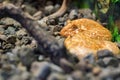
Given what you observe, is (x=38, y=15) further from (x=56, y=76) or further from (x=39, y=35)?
(x=56, y=76)

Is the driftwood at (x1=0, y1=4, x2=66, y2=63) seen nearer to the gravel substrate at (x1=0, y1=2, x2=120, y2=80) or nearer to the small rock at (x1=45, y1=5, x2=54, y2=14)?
the gravel substrate at (x1=0, y1=2, x2=120, y2=80)

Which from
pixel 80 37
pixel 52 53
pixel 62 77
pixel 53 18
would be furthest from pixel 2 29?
pixel 62 77

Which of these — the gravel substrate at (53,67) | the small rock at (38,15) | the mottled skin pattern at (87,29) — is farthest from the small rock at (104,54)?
the small rock at (38,15)

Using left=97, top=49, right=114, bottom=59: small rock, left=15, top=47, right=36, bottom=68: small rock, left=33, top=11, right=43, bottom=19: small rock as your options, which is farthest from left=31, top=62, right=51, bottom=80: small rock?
left=33, top=11, right=43, bottom=19: small rock

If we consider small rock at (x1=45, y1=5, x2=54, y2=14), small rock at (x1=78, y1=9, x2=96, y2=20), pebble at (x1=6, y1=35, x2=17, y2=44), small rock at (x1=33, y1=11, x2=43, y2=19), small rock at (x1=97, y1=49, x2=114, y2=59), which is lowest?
small rock at (x1=97, y1=49, x2=114, y2=59)

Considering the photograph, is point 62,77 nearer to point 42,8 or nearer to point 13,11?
point 13,11

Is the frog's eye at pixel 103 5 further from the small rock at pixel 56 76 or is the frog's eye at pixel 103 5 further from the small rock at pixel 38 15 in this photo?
the small rock at pixel 56 76

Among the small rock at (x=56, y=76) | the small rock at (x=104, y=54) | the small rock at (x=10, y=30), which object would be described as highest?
the small rock at (x=10, y=30)
